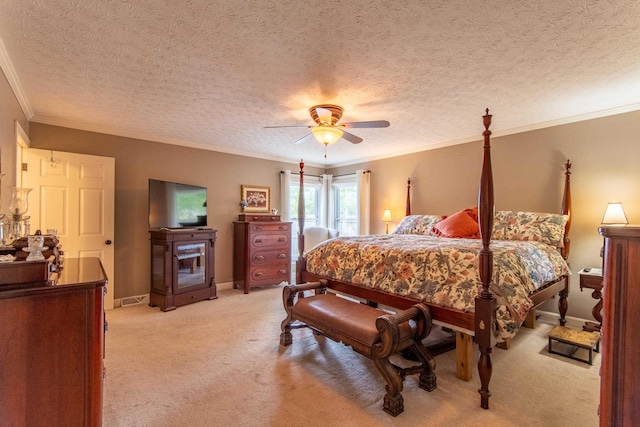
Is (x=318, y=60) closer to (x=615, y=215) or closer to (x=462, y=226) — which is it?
(x=462, y=226)

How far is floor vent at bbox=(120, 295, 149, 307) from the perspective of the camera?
3928 mm

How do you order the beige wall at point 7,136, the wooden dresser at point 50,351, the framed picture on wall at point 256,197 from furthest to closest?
the framed picture on wall at point 256,197 → the beige wall at point 7,136 → the wooden dresser at point 50,351

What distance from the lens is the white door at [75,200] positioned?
10.5ft

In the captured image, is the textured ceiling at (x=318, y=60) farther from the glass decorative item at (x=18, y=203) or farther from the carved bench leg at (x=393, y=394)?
the carved bench leg at (x=393, y=394)

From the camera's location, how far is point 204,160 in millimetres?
4664

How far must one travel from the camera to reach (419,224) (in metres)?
4.27

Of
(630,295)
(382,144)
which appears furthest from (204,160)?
(630,295)

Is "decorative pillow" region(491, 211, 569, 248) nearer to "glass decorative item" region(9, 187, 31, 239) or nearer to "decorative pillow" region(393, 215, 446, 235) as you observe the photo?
"decorative pillow" region(393, 215, 446, 235)

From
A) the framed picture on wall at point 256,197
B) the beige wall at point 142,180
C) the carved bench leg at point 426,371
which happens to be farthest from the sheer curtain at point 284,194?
the carved bench leg at point 426,371

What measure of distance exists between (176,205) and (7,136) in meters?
1.86

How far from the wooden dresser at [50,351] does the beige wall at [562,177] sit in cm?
407

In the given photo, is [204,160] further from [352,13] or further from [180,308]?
[352,13]

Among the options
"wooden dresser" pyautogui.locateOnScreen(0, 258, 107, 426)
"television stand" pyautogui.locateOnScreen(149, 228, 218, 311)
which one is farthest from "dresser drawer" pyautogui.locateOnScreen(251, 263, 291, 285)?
"wooden dresser" pyautogui.locateOnScreen(0, 258, 107, 426)

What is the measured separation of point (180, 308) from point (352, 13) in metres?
3.81
